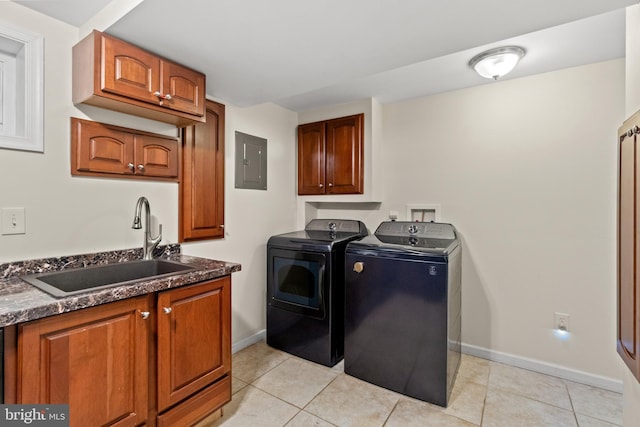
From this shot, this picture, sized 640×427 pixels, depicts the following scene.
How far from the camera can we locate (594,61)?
2096 millimetres

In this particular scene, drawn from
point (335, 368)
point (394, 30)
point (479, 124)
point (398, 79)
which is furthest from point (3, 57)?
point (479, 124)

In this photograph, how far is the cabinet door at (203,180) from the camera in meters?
2.15

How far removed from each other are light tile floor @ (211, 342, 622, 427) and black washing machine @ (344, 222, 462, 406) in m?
0.12

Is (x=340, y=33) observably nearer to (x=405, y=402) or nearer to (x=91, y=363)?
(x=91, y=363)

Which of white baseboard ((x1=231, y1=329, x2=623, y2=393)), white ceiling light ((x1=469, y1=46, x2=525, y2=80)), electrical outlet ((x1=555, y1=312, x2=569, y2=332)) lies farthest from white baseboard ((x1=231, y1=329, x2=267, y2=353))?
white ceiling light ((x1=469, y1=46, x2=525, y2=80))

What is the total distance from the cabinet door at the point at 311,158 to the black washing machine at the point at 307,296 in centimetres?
68

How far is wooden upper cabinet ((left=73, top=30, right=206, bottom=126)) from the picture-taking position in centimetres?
146

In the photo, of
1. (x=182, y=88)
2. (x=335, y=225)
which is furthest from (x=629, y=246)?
(x=182, y=88)

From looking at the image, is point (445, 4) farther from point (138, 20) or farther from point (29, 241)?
point (29, 241)

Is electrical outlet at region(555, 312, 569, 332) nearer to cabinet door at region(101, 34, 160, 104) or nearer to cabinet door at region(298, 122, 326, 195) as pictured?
cabinet door at region(298, 122, 326, 195)

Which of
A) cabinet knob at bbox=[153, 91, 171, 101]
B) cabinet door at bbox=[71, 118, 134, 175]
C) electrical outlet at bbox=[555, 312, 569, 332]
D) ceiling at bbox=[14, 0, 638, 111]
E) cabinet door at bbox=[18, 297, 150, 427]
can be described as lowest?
electrical outlet at bbox=[555, 312, 569, 332]

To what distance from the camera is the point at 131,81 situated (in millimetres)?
1553

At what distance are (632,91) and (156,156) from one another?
8.37 ft

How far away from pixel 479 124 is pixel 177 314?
2.66 m
